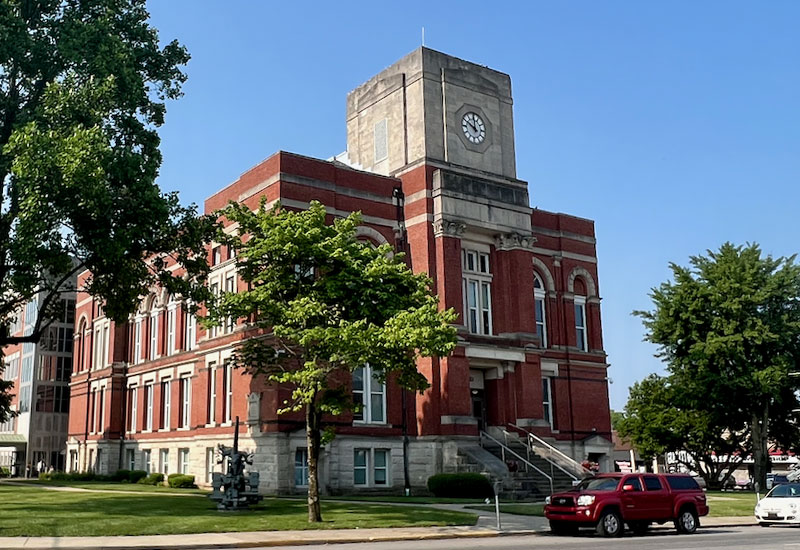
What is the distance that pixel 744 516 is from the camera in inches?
1154

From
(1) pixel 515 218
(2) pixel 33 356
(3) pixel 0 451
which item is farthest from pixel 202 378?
(3) pixel 0 451

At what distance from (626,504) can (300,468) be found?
16804mm

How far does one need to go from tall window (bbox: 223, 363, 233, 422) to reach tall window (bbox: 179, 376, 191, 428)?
581 cm

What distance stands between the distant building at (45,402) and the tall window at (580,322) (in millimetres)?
45876

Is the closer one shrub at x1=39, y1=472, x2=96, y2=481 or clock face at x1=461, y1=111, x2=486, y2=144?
clock face at x1=461, y1=111, x2=486, y2=144

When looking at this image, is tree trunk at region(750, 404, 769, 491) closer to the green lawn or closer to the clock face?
the green lawn

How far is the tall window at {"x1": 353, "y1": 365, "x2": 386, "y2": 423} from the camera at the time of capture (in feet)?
126

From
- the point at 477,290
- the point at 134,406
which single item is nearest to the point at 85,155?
the point at 477,290

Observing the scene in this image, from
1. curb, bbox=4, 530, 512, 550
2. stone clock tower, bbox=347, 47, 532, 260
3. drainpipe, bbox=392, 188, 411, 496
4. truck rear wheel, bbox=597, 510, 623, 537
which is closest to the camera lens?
curb, bbox=4, 530, 512, 550

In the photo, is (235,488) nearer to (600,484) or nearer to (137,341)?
(600,484)

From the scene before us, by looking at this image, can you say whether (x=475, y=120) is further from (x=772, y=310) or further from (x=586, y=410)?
(x=772, y=310)

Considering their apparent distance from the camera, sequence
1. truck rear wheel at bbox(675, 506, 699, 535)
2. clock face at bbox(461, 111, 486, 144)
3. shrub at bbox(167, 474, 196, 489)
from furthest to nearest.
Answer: clock face at bbox(461, 111, 486, 144)
shrub at bbox(167, 474, 196, 489)
truck rear wheel at bbox(675, 506, 699, 535)

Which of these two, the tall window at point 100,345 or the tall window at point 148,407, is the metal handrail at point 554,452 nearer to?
the tall window at point 148,407

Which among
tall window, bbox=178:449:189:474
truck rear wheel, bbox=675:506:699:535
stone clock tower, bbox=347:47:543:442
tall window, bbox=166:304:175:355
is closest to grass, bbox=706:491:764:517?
truck rear wheel, bbox=675:506:699:535
